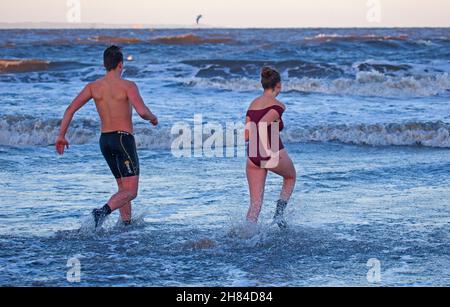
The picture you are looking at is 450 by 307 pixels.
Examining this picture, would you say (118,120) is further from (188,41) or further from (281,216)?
(188,41)

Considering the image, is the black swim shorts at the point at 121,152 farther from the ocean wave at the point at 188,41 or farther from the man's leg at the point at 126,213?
the ocean wave at the point at 188,41

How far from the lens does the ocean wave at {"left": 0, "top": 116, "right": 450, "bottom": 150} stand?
1455 cm

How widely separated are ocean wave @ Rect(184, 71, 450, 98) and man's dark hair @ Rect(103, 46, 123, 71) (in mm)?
16078

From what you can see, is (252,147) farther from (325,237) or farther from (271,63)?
(271,63)

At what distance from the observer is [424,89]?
79.2ft

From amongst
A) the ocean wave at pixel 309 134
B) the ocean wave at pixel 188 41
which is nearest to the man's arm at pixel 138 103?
the ocean wave at pixel 309 134

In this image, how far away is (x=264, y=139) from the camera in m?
7.46

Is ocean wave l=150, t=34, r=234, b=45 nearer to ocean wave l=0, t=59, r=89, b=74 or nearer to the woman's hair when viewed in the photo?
ocean wave l=0, t=59, r=89, b=74

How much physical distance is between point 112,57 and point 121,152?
2.76 feet

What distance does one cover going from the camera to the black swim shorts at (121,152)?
7.60 m

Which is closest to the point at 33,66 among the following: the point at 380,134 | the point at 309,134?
the point at 309,134

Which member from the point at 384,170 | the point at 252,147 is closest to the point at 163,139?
the point at 384,170

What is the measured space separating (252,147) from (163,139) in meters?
7.18

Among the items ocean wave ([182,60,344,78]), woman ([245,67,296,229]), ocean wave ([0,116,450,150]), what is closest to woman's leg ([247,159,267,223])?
woman ([245,67,296,229])
